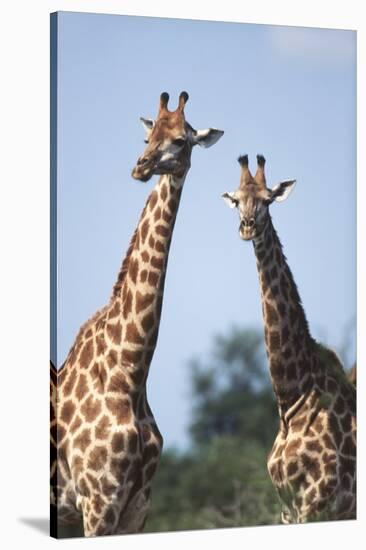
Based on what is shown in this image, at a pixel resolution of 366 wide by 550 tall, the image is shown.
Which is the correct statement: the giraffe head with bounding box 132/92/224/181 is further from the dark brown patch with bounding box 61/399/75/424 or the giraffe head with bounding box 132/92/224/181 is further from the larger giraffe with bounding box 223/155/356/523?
the dark brown patch with bounding box 61/399/75/424

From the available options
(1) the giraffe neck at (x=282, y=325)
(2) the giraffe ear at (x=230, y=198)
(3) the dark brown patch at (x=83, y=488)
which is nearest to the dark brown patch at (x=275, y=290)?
(1) the giraffe neck at (x=282, y=325)

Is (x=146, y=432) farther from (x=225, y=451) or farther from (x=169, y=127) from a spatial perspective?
(x=169, y=127)

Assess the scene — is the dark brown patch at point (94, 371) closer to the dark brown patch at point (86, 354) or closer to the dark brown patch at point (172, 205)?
the dark brown patch at point (86, 354)

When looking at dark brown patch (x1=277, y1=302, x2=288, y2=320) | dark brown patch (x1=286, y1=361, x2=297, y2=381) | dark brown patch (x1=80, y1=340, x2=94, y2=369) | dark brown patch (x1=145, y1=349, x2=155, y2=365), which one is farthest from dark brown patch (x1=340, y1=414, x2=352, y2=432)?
dark brown patch (x1=80, y1=340, x2=94, y2=369)

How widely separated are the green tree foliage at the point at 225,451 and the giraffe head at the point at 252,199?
607 mm

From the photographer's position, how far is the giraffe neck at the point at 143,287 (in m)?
8.80

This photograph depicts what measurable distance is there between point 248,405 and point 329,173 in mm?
1517

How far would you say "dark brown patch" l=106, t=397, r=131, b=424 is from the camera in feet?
28.5

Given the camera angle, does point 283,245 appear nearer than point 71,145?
No

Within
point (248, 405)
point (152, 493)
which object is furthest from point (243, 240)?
point (152, 493)

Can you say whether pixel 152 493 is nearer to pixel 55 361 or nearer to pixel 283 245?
pixel 55 361

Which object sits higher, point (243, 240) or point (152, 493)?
point (243, 240)

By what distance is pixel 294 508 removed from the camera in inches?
367

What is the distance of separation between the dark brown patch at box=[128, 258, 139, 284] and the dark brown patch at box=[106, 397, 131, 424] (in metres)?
0.68
